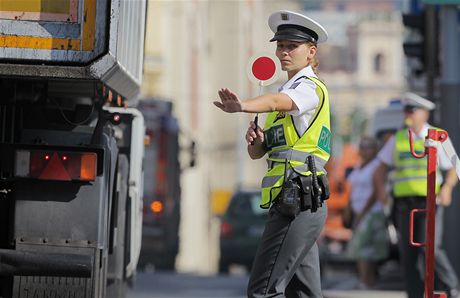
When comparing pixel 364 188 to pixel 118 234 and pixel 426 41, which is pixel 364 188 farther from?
pixel 118 234

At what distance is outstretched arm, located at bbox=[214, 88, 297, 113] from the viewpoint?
7141 mm

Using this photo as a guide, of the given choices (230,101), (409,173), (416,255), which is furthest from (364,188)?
(230,101)

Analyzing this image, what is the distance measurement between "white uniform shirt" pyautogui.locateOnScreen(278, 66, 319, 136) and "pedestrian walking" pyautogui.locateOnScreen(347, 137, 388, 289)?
9227 millimetres

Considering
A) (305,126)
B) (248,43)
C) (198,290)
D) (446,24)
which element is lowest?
(198,290)

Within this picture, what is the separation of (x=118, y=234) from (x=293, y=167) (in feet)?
8.31

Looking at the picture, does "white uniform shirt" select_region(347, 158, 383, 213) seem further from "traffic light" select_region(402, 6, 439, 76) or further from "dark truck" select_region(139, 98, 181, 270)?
"dark truck" select_region(139, 98, 181, 270)

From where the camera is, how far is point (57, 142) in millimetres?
8695

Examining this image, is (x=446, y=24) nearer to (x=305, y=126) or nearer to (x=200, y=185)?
(x=305, y=126)

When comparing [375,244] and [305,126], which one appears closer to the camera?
[305,126]

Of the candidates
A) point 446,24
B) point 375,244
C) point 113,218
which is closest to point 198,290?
point 375,244

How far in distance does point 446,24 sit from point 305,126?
31.7 ft

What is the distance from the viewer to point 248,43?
315 feet

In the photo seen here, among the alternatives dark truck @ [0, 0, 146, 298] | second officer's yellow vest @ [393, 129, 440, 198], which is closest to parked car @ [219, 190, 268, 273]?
second officer's yellow vest @ [393, 129, 440, 198]

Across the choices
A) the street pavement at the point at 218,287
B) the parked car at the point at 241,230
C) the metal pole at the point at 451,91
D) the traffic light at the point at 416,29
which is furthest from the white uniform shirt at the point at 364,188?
the parked car at the point at 241,230
